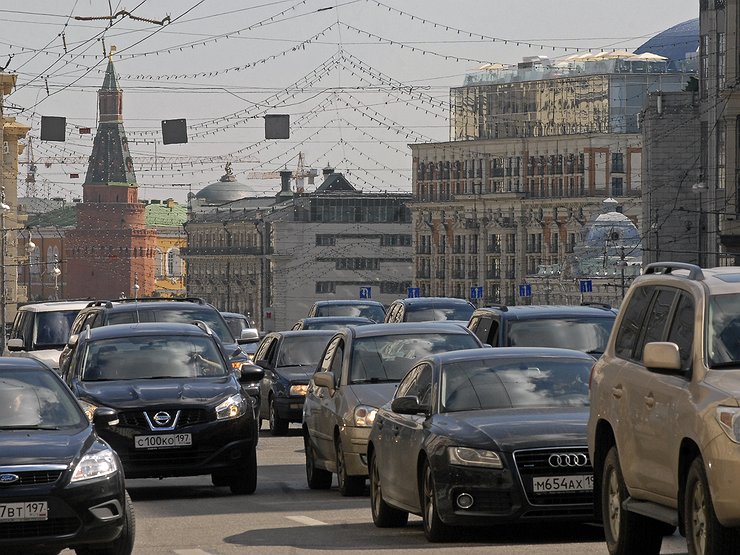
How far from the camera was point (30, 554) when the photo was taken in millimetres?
13617

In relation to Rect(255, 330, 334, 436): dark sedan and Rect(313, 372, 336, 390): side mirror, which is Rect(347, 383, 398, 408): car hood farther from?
Rect(255, 330, 334, 436): dark sedan

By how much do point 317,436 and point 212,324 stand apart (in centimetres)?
982

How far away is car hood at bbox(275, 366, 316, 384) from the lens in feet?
101

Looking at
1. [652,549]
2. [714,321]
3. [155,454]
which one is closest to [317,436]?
[155,454]

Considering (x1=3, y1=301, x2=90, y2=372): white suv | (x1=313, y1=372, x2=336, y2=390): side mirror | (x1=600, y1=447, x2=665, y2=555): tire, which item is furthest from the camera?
(x1=3, y1=301, x2=90, y2=372): white suv

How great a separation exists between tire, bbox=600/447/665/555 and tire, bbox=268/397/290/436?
61.2ft

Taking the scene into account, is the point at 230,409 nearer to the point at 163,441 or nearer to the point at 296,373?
the point at 163,441

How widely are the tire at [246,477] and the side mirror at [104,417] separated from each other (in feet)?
4.08

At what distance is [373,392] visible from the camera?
1889 cm

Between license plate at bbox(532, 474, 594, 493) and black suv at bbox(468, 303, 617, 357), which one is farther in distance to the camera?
black suv at bbox(468, 303, 617, 357)

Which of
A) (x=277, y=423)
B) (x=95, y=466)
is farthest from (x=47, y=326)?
(x=95, y=466)

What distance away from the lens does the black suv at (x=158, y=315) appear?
92.0 ft

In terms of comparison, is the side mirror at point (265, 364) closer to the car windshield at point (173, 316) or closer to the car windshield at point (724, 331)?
the car windshield at point (173, 316)

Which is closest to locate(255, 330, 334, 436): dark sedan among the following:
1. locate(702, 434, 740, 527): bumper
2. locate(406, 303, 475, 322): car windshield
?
locate(406, 303, 475, 322): car windshield
